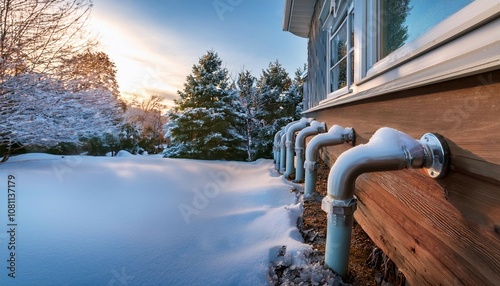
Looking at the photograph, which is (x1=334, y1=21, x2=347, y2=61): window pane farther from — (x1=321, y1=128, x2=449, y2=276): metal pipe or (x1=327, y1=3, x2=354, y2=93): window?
(x1=321, y1=128, x2=449, y2=276): metal pipe

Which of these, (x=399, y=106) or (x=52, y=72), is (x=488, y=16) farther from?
(x=52, y=72)

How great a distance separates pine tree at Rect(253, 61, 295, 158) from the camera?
31.3ft

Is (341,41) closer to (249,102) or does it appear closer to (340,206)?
(340,206)

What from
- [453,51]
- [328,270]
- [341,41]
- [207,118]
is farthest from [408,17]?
[207,118]

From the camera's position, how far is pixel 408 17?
1.35 meters

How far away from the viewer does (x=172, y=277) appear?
1306 millimetres

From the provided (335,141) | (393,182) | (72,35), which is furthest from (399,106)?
(72,35)

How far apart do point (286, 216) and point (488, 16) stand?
5.30 ft

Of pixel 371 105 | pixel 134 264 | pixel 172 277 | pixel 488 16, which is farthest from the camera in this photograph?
pixel 371 105

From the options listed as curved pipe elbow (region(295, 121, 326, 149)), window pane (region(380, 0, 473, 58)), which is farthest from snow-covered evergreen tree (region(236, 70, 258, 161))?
window pane (region(380, 0, 473, 58))

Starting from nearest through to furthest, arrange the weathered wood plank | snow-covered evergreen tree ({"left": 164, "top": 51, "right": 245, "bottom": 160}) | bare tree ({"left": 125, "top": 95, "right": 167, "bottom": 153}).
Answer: the weathered wood plank < snow-covered evergreen tree ({"left": 164, "top": 51, "right": 245, "bottom": 160}) < bare tree ({"left": 125, "top": 95, "right": 167, "bottom": 153})

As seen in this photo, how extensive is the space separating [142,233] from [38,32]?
3634 millimetres

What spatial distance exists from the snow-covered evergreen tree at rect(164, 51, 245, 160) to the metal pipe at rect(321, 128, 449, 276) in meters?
7.70

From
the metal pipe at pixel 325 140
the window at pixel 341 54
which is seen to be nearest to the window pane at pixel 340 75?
the window at pixel 341 54
